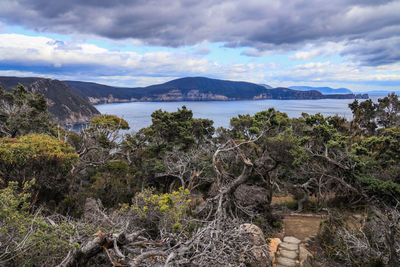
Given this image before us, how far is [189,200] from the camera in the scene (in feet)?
22.0

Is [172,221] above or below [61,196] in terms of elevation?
above

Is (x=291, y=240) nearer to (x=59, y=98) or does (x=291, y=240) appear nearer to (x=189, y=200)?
(x=189, y=200)

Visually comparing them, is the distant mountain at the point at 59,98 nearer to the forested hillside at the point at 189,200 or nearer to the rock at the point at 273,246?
the forested hillside at the point at 189,200

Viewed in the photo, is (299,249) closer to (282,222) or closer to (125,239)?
(282,222)

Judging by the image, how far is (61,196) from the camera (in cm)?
1246

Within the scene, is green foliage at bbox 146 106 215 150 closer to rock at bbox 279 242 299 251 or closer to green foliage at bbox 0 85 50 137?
green foliage at bbox 0 85 50 137

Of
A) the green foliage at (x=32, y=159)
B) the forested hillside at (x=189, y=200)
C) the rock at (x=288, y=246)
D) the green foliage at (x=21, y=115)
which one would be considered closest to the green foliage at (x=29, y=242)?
the forested hillside at (x=189, y=200)

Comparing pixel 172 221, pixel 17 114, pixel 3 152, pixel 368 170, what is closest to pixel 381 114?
pixel 368 170

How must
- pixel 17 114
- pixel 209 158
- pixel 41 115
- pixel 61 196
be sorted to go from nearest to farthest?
pixel 61 196, pixel 209 158, pixel 17 114, pixel 41 115

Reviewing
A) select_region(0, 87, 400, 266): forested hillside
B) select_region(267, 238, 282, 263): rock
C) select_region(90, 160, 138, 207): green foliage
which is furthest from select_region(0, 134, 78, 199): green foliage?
select_region(267, 238, 282, 263): rock

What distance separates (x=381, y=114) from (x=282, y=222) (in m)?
24.9

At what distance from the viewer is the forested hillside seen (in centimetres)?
482

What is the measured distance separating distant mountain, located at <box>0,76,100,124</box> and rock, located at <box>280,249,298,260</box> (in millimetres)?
70832

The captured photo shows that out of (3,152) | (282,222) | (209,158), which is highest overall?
(3,152)
